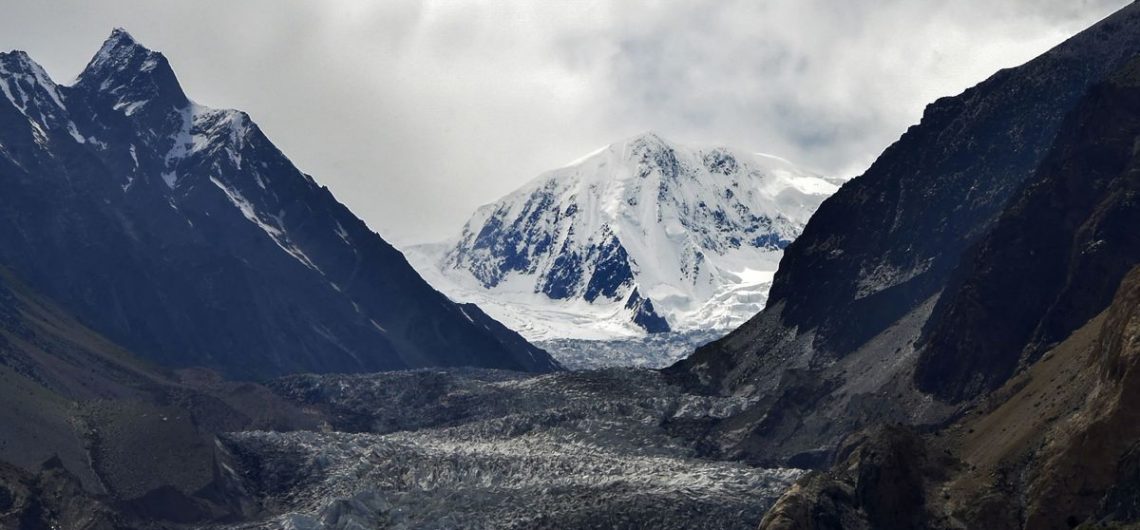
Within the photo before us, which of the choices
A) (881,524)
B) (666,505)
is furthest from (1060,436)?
(666,505)

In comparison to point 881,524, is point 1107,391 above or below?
above

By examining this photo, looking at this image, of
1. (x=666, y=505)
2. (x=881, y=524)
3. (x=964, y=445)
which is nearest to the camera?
(x=881, y=524)

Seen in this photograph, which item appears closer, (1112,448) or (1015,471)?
(1112,448)

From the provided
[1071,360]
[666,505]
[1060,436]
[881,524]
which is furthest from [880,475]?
[666,505]

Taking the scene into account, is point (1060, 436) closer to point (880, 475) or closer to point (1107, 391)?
point (1107, 391)

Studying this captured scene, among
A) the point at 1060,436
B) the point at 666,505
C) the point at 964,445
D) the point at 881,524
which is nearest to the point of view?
the point at 1060,436

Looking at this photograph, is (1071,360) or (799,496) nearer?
(799,496)

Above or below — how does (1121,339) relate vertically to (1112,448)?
above

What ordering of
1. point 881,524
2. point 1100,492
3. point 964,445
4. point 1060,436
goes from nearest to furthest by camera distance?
1. point 1100,492
2. point 1060,436
3. point 881,524
4. point 964,445

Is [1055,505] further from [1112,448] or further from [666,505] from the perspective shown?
[666,505]
